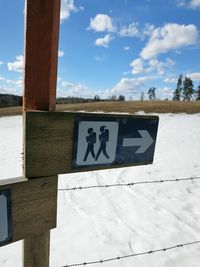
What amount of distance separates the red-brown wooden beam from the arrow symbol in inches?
21.9

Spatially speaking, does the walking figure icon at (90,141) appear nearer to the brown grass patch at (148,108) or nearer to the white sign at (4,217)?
the white sign at (4,217)

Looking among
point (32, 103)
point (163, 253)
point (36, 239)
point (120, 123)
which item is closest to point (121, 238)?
point (163, 253)

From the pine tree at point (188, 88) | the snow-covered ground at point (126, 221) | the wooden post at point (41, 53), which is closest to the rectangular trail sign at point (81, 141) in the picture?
the wooden post at point (41, 53)

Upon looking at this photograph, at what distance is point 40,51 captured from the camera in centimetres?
128

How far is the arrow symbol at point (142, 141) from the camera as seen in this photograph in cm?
157

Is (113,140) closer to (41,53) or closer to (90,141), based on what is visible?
(90,141)

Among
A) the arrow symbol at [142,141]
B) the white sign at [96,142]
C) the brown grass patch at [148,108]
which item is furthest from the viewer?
the brown grass patch at [148,108]

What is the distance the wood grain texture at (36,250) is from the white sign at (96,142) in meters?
0.53

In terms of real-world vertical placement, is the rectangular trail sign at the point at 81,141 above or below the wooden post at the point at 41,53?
below

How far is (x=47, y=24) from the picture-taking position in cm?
128

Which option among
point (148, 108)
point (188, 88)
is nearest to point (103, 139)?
point (148, 108)

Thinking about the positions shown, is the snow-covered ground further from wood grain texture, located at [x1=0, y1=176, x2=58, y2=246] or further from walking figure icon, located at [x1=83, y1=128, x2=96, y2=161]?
walking figure icon, located at [x1=83, y1=128, x2=96, y2=161]

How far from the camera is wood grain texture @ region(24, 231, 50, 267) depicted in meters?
1.48

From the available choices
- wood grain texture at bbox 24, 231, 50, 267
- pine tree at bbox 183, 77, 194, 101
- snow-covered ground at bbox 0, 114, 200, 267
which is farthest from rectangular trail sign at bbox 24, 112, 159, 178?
pine tree at bbox 183, 77, 194, 101
